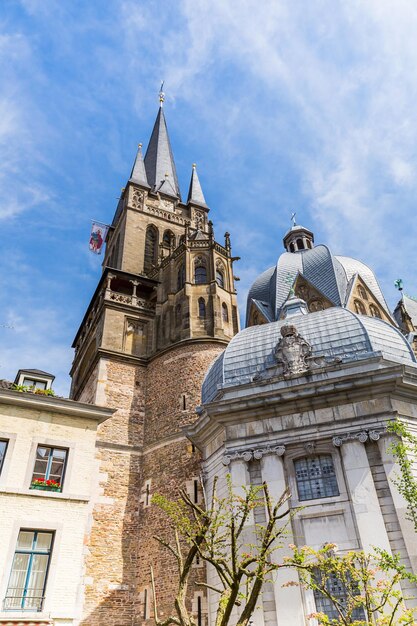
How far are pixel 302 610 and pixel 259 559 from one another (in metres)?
7.06

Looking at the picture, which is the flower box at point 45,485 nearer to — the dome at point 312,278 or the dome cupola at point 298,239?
the dome at point 312,278

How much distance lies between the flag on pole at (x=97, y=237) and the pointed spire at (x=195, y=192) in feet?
26.1

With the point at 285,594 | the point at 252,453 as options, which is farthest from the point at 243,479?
the point at 285,594

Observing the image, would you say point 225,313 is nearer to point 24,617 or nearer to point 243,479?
point 243,479

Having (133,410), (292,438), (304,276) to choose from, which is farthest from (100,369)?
(304,276)

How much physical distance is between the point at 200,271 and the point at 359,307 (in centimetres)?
1122

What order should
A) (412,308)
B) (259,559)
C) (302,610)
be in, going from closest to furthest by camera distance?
(259,559) < (302,610) < (412,308)

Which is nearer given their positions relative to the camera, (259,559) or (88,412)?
(259,559)

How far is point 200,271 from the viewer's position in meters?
29.8

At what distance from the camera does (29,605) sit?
15.4 m

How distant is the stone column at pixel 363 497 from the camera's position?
15297 mm

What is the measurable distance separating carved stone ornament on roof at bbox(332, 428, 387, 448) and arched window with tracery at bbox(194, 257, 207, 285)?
14.0 m

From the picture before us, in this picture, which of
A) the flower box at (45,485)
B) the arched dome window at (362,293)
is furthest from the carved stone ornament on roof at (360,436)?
the arched dome window at (362,293)

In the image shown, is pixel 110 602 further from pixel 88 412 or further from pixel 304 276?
pixel 304 276
